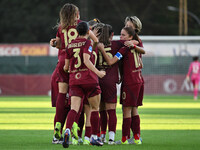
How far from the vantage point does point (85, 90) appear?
29.4 ft

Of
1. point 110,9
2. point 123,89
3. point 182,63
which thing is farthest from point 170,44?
point 110,9

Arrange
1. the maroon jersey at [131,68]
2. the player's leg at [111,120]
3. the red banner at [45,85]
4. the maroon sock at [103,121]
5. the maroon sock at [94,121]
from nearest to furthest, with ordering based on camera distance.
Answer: the maroon sock at [94,121], the player's leg at [111,120], the maroon jersey at [131,68], the maroon sock at [103,121], the red banner at [45,85]

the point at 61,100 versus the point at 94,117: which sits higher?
the point at 61,100

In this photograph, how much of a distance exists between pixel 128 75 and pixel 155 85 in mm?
22881

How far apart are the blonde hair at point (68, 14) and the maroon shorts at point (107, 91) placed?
1113 mm

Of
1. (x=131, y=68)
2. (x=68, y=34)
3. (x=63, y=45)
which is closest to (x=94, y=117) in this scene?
(x=131, y=68)

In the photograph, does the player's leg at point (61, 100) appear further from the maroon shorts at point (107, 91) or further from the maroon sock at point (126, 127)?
the maroon sock at point (126, 127)

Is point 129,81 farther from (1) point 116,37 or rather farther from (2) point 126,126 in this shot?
(1) point 116,37

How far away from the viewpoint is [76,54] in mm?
8914

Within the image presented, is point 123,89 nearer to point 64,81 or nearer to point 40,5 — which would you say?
point 64,81

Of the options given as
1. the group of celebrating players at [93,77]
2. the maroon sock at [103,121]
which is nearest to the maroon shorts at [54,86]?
the group of celebrating players at [93,77]

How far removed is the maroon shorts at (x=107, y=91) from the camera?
9.62 meters

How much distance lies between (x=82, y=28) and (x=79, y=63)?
53cm

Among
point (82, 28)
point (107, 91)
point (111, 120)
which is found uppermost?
point (82, 28)
